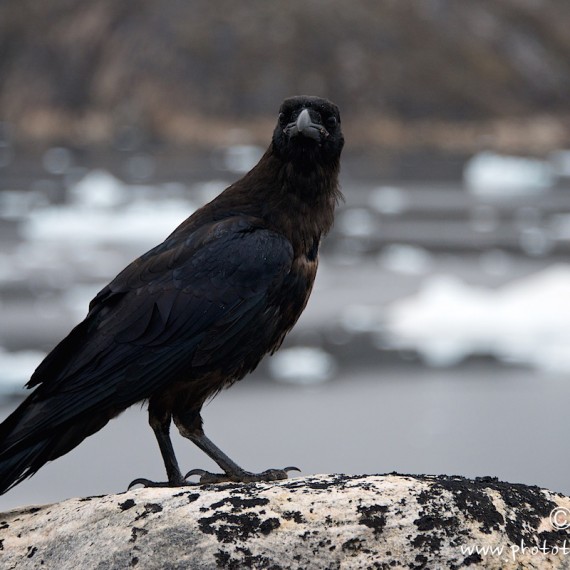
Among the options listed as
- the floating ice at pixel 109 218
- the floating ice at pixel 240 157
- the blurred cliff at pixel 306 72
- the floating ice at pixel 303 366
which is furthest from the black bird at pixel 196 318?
the blurred cliff at pixel 306 72

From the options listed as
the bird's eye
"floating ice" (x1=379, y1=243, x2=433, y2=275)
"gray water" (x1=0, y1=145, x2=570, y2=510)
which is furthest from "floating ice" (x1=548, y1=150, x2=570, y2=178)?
the bird's eye

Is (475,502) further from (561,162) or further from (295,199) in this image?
(561,162)

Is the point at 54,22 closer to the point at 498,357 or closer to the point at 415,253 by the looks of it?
the point at 415,253

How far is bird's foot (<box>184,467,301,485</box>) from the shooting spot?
301cm

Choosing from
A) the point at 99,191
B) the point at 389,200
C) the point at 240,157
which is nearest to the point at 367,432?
the point at 389,200

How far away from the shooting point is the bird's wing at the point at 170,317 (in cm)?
294

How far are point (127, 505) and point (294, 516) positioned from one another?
41 centimetres

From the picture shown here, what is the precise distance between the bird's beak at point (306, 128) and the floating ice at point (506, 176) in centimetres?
1514

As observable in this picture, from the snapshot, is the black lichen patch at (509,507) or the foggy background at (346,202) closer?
the black lichen patch at (509,507)

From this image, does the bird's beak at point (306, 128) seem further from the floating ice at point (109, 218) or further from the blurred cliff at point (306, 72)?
the blurred cliff at point (306, 72)

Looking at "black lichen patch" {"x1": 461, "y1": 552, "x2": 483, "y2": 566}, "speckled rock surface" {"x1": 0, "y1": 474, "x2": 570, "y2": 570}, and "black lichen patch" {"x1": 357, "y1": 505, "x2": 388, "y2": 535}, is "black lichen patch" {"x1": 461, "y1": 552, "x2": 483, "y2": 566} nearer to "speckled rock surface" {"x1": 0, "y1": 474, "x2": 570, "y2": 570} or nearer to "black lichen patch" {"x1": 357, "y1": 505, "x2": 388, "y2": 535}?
"speckled rock surface" {"x1": 0, "y1": 474, "x2": 570, "y2": 570}

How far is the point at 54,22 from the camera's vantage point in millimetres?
29953

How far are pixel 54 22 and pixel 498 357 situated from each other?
24.1 metres

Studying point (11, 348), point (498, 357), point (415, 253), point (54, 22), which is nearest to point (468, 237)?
point (415, 253)
